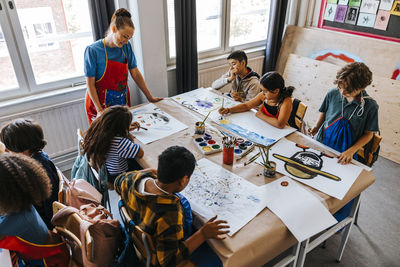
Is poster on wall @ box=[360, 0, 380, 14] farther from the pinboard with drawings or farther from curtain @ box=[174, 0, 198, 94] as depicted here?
curtain @ box=[174, 0, 198, 94]

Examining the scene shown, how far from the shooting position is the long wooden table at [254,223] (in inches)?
44.8

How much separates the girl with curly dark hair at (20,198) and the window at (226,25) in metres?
2.28

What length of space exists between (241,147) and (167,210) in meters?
0.78

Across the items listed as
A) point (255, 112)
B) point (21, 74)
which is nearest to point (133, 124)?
point (255, 112)

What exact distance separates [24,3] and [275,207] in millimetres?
2487

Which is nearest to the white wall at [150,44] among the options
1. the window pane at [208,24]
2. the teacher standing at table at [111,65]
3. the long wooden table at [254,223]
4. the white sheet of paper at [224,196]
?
the teacher standing at table at [111,65]

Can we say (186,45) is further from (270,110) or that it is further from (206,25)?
(270,110)

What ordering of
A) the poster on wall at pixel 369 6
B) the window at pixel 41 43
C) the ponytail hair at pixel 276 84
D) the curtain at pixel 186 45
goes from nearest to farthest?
the ponytail hair at pixel 276 84 → the window at pixel 41 43 → the curtain at pixel 186 45 → the poster on wall at pixel 369 6

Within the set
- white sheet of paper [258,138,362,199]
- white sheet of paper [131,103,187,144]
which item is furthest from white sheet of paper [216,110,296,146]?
white sheet of paper [131,103,187,144]

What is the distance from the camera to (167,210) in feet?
3.61

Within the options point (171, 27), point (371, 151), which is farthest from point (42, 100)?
point (371, 151)

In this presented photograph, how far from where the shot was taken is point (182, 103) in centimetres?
235

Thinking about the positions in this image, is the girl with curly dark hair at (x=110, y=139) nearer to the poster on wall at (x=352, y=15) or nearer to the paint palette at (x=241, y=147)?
the paint palette at (x=241, y=147)

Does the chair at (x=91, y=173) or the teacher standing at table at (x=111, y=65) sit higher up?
the teacher standing at table at (x=111, y=65)
